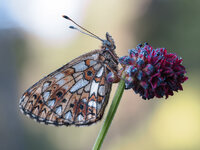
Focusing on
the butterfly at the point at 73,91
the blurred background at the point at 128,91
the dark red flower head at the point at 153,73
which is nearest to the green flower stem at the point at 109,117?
the dark red flower head at the point at 153,73

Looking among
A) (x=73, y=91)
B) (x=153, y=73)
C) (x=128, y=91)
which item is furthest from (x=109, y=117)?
(x=128, y=91)

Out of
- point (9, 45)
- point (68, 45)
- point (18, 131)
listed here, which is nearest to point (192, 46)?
point (68, 45)

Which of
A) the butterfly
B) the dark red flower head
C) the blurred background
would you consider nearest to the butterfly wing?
the butterfly

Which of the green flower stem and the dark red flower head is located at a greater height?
the dark red flower head

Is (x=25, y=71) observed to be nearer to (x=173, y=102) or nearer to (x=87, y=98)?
(x=173, y=102)

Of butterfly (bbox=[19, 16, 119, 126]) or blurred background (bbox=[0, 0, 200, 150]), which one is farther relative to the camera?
blurred background (bbox=[0, 0, 200, 150])

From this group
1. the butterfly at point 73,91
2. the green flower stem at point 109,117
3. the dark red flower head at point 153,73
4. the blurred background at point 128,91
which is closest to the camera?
the green flower stem at point 109,117

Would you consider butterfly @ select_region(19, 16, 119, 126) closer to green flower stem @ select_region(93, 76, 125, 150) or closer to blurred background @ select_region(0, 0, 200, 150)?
green flower stem @ select_region(93, 76, 125, 150)

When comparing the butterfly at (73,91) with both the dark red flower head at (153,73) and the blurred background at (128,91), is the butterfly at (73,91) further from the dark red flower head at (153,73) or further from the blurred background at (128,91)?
the blurred background at (128,91)
